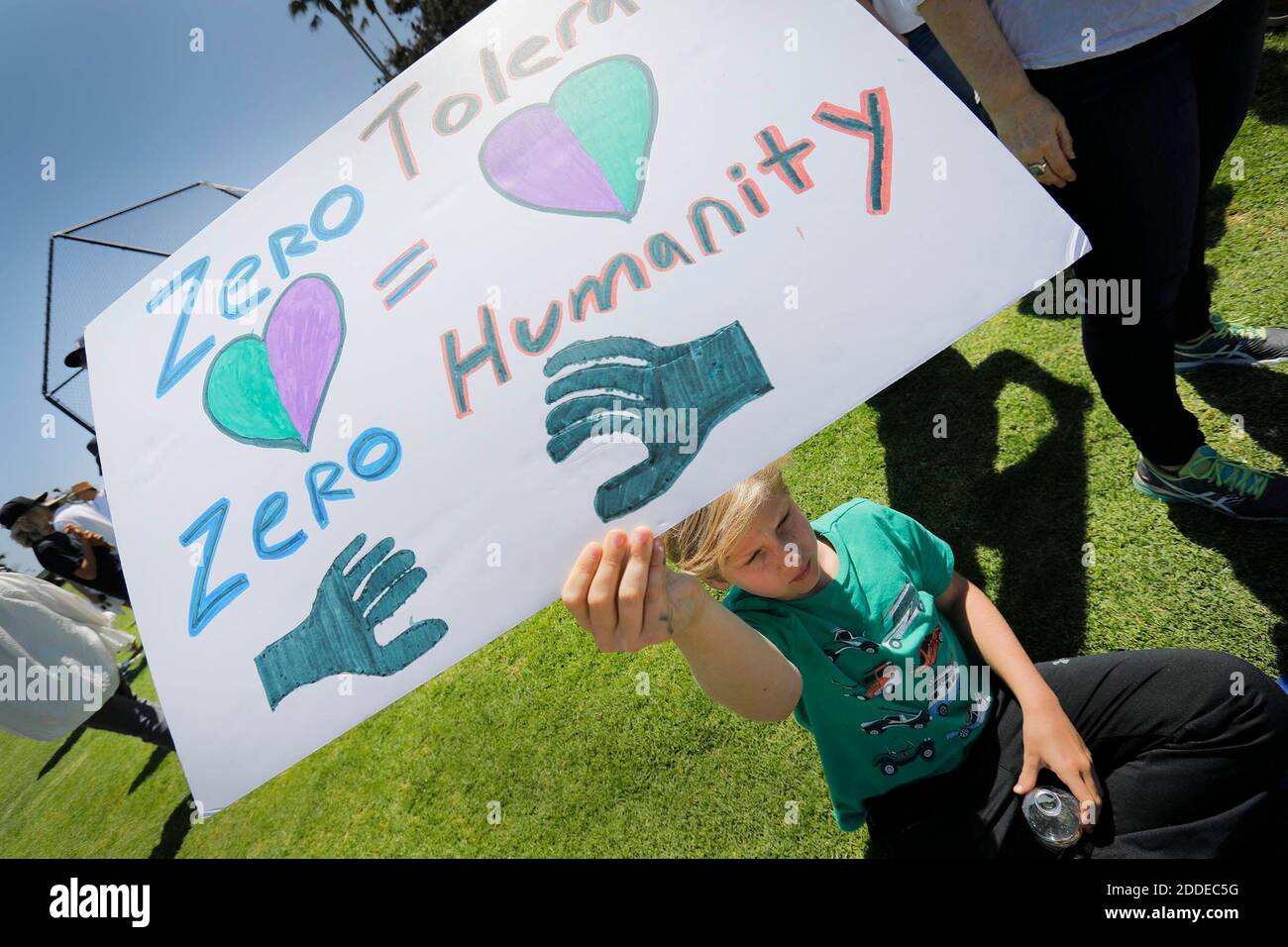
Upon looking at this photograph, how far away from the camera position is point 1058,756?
1.22 meters

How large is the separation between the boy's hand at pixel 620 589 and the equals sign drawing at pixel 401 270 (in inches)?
16.4

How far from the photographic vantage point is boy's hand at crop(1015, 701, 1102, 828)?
3.95 ft

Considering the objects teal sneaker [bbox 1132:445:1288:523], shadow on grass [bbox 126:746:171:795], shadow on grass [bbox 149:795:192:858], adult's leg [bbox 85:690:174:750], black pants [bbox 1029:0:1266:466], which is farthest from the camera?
shadow on grass [bbox 126:746:171:795]

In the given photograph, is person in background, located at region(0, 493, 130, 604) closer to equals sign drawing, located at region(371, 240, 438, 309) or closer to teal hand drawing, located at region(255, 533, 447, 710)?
teal hand drawing, located at region(255, 533, 447, 710)

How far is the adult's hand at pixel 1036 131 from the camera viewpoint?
121cm

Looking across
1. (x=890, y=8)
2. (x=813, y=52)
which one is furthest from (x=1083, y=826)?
(x=890, y=8)

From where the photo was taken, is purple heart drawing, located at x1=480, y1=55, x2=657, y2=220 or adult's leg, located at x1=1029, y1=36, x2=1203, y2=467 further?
adult's leg, located at x1=1029, y1=36, x2=1203, y2=467

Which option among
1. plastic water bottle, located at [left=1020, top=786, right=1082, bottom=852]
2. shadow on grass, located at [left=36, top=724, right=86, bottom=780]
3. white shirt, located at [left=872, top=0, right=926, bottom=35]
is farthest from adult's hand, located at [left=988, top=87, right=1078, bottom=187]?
shadow on grass, located at [left=36, top=724, right=86, bottom=780]

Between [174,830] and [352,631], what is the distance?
143 inches

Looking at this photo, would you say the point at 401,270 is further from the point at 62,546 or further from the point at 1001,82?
the point at 62,546

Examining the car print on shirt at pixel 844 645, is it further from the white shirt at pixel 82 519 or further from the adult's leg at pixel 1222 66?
the white shirt at pixel 82 519

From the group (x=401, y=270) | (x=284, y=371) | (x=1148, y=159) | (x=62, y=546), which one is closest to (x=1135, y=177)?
(x=1148, y=159)

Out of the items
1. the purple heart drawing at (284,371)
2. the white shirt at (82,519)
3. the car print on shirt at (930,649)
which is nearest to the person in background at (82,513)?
the white shirt at (82,519)

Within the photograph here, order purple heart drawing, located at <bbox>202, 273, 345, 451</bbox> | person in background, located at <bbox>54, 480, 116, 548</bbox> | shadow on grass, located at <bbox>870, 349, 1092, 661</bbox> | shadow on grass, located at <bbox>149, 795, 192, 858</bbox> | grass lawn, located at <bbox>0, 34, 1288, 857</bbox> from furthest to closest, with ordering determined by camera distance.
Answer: person in background, located at <bbox>54, 480, 116, 548</bbox>, shadow on grass, located at <bbox>149, 795, 192, 858</bbox>, shadow on grass, located at <bbox>870, 349, 1092, 661</bbox>, grass lawn, located at <bbox>0, 34, 1288, 857</bbox>, purple heart drawing, located at <bbox>202, 273, 345, 451</bbox>
